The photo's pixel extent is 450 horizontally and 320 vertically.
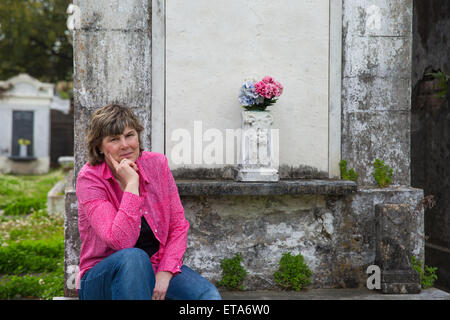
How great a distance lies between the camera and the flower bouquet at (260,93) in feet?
12.2

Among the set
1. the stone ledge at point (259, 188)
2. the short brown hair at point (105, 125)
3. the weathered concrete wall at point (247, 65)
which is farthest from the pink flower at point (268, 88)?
the short brown hair at point (105, 125)

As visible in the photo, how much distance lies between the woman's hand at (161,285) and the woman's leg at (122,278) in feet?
0.17

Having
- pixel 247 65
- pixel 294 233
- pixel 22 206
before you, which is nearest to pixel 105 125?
pixel 247 65

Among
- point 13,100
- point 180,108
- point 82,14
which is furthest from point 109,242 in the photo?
point 13,100

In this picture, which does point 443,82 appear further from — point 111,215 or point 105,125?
point 111,215

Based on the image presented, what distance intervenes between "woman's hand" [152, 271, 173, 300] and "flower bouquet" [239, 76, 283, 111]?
1.83m

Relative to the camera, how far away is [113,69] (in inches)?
151

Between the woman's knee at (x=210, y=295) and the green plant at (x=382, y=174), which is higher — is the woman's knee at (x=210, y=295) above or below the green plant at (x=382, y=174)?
below

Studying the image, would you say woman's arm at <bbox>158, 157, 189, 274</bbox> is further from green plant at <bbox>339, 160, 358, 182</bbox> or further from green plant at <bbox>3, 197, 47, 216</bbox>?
green plant at <bbox>3, 197, 47, 216</bbox>

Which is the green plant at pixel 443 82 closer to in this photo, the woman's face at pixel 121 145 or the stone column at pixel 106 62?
the stone column at pixel 106 62

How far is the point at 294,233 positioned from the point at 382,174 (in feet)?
3.11

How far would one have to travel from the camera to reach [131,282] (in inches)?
84.7
